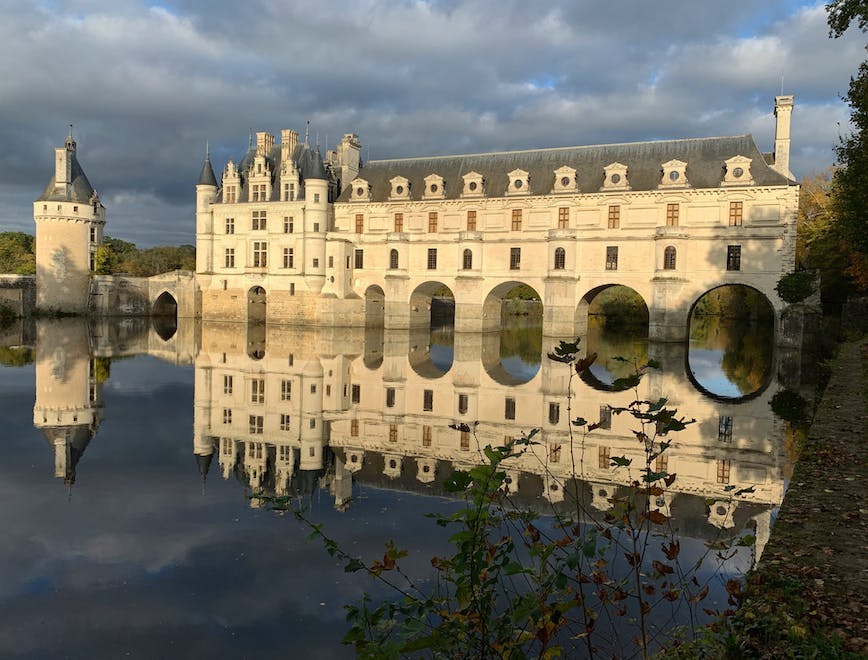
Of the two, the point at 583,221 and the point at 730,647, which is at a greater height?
the point at 583,221

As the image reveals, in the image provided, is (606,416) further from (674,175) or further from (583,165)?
(583,165)

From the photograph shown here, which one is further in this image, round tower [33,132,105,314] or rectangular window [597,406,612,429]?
round tower [33,132,105,314]

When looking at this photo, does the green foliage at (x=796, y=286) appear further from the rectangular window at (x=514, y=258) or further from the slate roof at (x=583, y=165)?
the rectangular window at (x=514, y=258)

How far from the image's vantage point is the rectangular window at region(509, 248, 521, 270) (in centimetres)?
3597

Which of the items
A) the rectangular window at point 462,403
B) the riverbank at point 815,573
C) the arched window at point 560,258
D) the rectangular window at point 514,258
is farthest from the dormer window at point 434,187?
the riverbank at point 815,573

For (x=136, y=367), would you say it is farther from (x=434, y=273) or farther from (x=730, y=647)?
(x=730, y=647)

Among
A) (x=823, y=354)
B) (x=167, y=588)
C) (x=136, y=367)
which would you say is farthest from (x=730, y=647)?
(x=823, y=354)

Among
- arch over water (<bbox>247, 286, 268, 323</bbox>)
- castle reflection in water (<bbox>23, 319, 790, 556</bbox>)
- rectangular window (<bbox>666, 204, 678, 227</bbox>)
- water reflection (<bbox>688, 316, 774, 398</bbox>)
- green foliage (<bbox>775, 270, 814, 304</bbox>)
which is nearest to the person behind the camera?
castle reflection in water (<bbox>23, 319, 790, 556</bbox>)

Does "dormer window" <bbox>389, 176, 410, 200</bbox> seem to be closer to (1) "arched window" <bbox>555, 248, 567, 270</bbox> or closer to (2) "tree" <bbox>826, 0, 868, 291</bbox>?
(1) "arched window" <bbox>555, 248, 567, 270</bbox>

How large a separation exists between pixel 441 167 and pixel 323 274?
10038 mm

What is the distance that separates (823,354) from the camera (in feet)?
86.4

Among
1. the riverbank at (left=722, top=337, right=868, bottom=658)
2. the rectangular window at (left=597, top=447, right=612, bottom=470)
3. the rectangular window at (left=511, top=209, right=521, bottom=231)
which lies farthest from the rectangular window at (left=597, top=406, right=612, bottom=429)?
Result: the rectangular window at (left=511, top=209, right=521, bottom=231)

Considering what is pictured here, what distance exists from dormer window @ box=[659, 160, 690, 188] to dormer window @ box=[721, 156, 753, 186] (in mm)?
1894

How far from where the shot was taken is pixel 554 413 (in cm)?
1479
